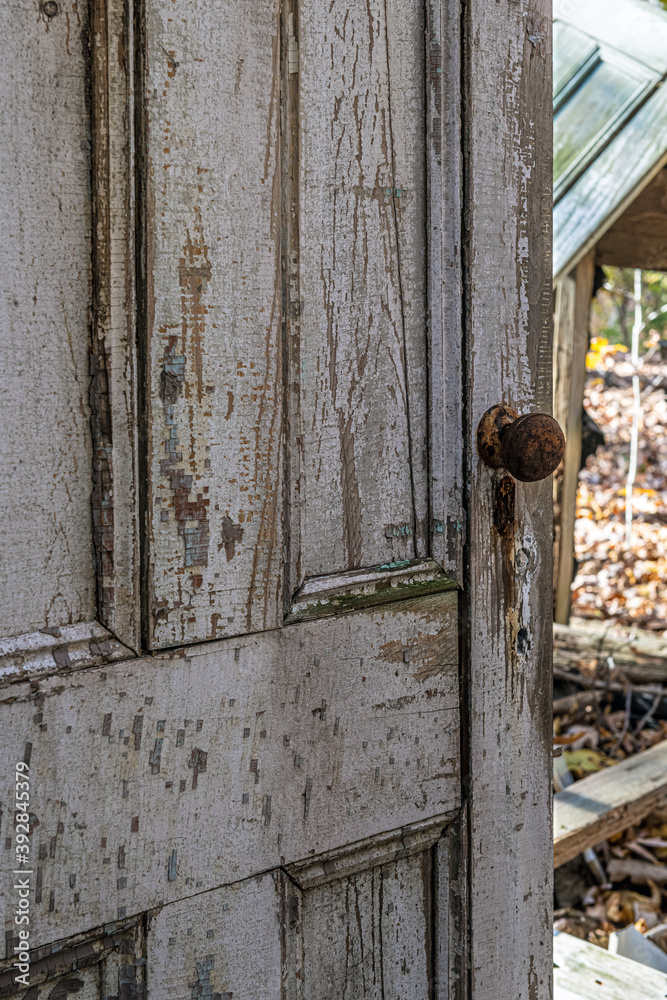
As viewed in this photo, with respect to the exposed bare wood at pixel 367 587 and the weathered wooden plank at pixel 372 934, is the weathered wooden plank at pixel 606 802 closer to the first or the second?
the weathered wooden plank at pixel 372 934

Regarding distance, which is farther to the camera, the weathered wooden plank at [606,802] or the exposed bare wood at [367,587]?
the weathered wooden plank at [606,802]

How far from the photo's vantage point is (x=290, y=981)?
37.8 inches

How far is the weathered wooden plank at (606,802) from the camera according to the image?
289 cm

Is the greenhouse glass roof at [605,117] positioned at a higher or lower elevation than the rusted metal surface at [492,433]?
higher

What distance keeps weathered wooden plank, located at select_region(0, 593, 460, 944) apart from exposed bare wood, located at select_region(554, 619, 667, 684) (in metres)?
3.37

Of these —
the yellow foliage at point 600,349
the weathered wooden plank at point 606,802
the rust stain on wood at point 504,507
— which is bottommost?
the weathered wooden plank at point 606,802

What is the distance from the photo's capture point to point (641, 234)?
14.5 feet

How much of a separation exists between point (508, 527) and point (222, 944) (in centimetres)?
59

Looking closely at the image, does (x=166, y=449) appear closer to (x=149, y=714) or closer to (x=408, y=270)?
(x=149, y=714)

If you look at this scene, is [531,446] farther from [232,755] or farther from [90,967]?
[90,967]

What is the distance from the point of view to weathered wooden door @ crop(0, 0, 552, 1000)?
0.78 metres

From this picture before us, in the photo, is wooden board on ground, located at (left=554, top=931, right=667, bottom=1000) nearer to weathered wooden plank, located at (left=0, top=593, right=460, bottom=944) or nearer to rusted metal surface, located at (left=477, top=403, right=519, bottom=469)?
weathered wooden plank, located at (left=0, top=593, right=460, bottom=944)

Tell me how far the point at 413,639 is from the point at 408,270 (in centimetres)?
44

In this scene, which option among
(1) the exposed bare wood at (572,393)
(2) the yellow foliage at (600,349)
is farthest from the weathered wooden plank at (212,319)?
(2) the yellow foliage at (600,349)
